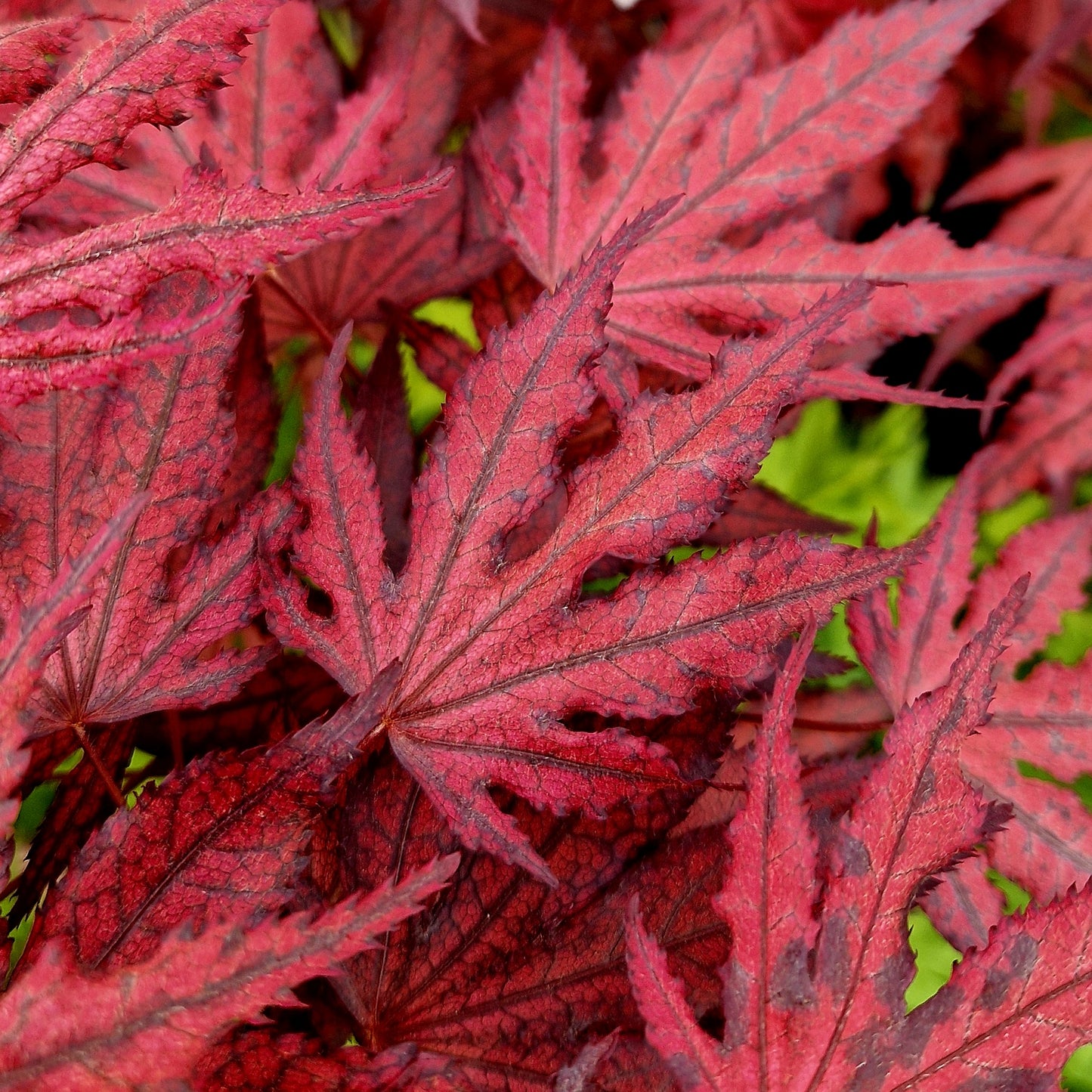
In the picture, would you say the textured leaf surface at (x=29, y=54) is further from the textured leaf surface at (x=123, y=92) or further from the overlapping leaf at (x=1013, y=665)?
the overlapping leaf at (x=1013, y=665)

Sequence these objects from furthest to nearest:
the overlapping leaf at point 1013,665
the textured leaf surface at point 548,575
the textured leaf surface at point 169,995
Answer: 1. the overlapping leaf at point 1013,665
2. the textured leaf surface at point 548,575
3. the textured leaf surface at point 169,995

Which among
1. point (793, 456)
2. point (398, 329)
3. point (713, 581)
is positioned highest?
point (398, 329)

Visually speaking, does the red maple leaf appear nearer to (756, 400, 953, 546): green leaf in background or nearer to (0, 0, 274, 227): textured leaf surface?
(0, 0, 274, 227): textured leaf surface

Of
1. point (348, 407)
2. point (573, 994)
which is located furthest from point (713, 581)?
point (348, 407)

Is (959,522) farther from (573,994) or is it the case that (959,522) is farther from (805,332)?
(573,994)

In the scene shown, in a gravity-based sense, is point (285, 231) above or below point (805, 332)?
above

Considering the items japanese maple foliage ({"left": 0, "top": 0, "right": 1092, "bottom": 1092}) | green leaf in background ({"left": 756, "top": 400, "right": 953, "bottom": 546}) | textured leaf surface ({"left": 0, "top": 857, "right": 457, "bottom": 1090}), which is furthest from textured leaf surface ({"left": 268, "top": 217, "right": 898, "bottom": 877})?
green leaf in background ({"left": 756, "top": 400, "right": 953, "bottom": 546})

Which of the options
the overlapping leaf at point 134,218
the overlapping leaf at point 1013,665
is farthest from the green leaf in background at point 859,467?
the overlapping leaf at point 134,218

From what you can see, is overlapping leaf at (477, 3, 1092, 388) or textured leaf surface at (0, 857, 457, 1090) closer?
textured leaf surface at (0, 857, 457, 1090)

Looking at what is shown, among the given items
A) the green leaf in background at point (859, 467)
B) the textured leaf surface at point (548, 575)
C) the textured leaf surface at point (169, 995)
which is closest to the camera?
the textured leaf surface at point (169, 995)
